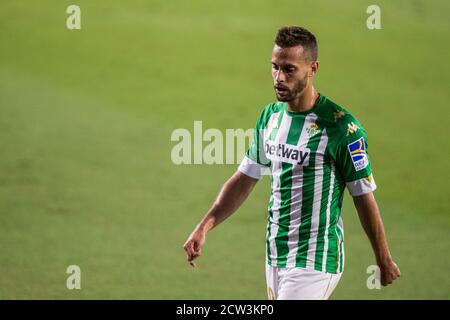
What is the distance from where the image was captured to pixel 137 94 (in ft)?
29.8


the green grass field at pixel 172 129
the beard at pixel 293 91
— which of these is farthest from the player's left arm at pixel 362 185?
the green grass field at pixel 172 129

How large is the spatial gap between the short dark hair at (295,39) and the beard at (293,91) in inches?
4.8

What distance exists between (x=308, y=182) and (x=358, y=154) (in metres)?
0.25

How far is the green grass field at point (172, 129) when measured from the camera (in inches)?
260

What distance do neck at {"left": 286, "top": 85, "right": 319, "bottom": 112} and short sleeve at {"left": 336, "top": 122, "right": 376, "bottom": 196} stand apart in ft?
0.78

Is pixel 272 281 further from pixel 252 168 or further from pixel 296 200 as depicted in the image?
pixel 252 168

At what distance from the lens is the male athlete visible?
411 centimetres

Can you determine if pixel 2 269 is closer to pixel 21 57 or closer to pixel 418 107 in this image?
pixel 21 57

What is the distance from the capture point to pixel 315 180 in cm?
417

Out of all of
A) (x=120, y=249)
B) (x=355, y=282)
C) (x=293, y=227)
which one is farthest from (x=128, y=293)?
(x=293, y=227)

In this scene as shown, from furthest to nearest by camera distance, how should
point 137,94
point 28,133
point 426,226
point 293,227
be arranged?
point 137,94 → point 28,133 → point 426,226 → point 293,227

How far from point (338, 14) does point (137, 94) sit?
2.26 metres
